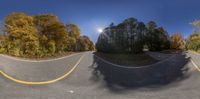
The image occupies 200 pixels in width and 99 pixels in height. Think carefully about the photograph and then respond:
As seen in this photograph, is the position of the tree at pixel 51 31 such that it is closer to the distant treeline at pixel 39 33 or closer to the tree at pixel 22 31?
the distant treeline at pixel 39 33

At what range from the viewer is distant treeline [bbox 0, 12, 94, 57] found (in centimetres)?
2594

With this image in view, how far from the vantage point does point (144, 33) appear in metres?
18.4

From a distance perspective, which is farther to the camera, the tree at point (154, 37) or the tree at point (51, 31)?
the tree at point (51, 31)

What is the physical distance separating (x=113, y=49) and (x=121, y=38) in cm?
414

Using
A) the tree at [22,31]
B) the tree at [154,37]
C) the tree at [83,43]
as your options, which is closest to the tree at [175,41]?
the tree at [154,37]

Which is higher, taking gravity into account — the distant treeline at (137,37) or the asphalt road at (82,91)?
the distant treeline at (137,37)

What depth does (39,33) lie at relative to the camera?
27.9m

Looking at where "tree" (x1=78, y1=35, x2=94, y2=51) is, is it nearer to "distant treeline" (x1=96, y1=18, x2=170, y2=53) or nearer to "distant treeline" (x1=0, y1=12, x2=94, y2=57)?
"distant treeline" (x1=0, y1=12, x2=94, y2=57)

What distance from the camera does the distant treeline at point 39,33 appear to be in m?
25.9

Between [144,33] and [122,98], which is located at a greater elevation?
[144,33]

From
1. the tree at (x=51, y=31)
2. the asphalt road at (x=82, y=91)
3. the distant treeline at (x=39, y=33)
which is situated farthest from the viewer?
the tree at (x=51, y=31)

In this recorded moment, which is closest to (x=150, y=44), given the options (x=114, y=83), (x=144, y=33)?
(x=144, y=33)

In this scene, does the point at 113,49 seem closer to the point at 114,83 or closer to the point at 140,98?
the point at 114,83

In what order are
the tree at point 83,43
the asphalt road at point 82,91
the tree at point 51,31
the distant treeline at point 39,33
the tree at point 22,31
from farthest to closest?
the tree at point 83,43, the tree at point 51,31, the distant treeline at point 39,33, the tree at point 22,31, the asphalt road at point 82,91
